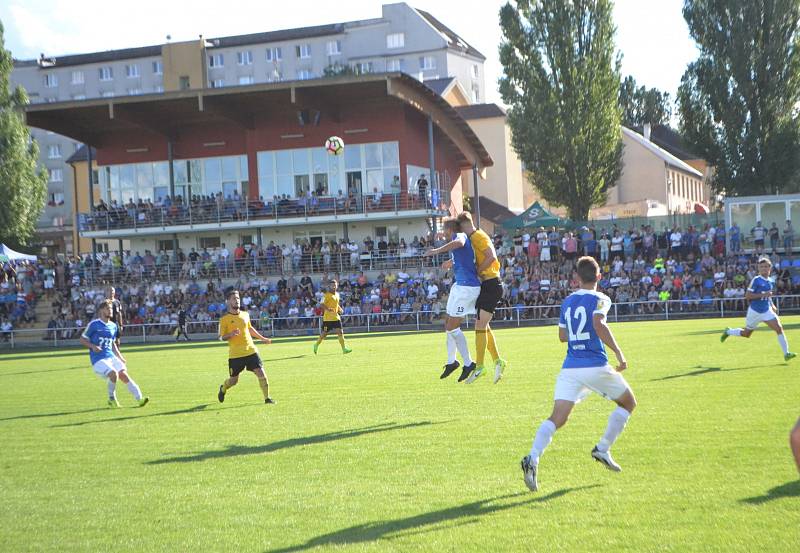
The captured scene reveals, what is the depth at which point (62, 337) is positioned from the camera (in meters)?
40.4

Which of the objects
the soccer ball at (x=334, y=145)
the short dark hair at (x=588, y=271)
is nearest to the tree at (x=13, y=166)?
the soccer ball at (x=334, y=145)

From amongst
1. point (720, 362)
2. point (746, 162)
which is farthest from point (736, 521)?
point (746, 162)

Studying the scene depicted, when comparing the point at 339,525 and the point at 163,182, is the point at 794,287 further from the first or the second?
the point at 163,182

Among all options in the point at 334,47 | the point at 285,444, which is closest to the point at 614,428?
the point at 285,444

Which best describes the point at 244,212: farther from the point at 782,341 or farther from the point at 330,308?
the point at 782,341

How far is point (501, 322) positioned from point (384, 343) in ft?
31.2

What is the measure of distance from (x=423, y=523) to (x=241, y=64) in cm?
8373

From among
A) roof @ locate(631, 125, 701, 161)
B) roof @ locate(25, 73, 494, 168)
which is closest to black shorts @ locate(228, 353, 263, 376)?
roof @ locate(25, 73, 494, 168)

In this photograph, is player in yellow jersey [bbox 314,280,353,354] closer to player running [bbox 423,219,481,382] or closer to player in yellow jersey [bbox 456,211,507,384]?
player running [bbox 423,219,481,382]

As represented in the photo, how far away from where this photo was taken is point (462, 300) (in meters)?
12.7

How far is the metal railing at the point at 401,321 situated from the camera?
33.4 meters

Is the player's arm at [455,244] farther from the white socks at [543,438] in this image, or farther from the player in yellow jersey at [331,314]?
the player in yellow jersey at [331,314]

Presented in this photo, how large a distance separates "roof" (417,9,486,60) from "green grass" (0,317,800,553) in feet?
225

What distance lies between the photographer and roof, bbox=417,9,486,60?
80875mm
